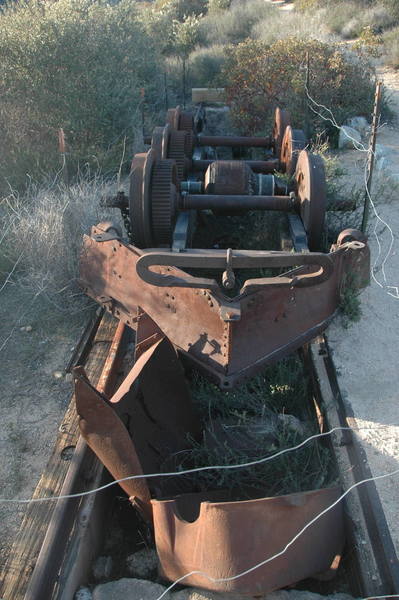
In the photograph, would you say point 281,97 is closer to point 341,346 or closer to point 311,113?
point 311,113

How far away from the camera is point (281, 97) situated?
9898mm

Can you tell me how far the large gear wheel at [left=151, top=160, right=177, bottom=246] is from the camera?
4.52 meters

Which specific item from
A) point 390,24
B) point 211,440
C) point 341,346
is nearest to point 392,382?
point 341,346

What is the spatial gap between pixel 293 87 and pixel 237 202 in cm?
588

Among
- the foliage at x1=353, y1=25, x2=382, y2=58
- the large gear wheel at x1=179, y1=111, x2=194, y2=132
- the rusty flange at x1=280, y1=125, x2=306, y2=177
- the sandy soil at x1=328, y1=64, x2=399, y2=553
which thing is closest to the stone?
the sandy soil at x1=328, y1=64, x2=399, y2=553

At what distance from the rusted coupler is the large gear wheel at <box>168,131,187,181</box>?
117 centimetres

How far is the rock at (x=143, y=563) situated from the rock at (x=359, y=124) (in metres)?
8.60

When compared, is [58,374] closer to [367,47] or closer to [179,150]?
[179,150]

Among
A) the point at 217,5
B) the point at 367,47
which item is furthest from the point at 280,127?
the point at 217,5

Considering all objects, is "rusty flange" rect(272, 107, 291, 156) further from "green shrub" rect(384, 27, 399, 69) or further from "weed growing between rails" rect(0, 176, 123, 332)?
"green shrub" rect(384, 27, 399, 69)

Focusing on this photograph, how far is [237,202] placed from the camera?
15.4 ft

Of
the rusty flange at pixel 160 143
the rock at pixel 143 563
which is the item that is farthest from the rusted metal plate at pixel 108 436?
the rusty flange at pixel 160 143

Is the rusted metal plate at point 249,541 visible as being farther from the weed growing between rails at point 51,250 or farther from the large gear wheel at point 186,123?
the large gear wheel at point 186,123

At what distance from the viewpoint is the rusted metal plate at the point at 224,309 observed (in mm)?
3262
